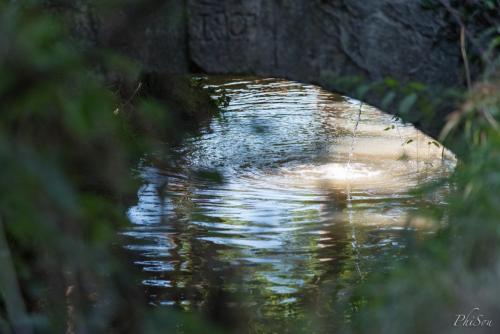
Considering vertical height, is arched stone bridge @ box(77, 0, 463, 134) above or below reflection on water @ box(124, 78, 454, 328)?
above

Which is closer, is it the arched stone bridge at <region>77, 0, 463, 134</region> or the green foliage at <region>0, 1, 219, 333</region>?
the green foliage at <region>0, 1, 219, 333</region>

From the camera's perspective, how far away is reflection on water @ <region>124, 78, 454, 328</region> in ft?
15.2

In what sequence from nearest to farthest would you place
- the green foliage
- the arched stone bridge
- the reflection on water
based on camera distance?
the green foliage < the arched stone bridge < the reflection on water

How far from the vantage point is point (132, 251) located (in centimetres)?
523

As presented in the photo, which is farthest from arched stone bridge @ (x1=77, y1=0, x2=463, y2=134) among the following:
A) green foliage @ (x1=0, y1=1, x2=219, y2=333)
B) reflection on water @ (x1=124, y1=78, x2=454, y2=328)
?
green foliage @ (x1=0, y1=1, x2=219, y2=333)

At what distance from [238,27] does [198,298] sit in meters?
1.73


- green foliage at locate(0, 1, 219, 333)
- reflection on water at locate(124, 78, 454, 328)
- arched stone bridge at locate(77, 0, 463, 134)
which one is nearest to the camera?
green foliage at locate(0, 1, 219, 333)

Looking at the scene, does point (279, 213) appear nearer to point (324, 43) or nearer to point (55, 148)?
point (324, 43)

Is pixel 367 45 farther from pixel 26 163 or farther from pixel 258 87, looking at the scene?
pixel 258 87

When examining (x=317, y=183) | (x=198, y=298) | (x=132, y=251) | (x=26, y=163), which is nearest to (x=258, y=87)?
(x=317, y=183)

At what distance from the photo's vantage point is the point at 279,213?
6012 millimetres

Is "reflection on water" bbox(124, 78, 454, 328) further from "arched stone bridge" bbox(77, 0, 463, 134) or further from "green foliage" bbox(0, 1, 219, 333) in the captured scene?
"green foliage" bbox(0, 1, 219, 333)

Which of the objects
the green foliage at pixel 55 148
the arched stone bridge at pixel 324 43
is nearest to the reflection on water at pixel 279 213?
the arched stone bridge at pixel 324 43

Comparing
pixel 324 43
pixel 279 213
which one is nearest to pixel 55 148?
pixel 324 43
